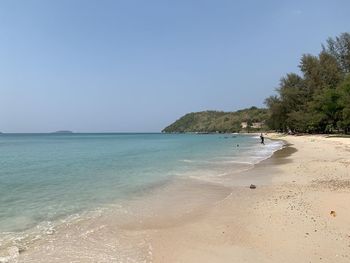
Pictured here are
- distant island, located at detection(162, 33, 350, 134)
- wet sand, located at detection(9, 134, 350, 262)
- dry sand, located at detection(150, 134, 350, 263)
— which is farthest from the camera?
distant island, located at detection(162, 33, 350, 134)

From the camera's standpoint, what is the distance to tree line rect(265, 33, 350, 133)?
69.8 metres

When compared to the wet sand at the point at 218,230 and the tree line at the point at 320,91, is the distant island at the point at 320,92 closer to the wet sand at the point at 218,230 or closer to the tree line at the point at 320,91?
the tree line at the point at 320,91

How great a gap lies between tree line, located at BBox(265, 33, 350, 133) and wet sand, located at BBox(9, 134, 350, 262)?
178ft

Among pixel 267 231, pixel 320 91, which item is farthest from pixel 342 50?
pixel 267 231

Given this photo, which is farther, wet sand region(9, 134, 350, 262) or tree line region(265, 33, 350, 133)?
tree line region(265, 33, 350, 133)

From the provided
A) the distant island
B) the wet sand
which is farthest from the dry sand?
the distant island

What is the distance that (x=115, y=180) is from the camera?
66.1 ft

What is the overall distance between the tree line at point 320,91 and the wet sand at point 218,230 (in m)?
54.1

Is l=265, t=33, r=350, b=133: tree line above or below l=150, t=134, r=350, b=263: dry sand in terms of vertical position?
above

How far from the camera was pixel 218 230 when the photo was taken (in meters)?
9.40

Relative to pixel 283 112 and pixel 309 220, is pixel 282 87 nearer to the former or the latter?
pixel 283 112

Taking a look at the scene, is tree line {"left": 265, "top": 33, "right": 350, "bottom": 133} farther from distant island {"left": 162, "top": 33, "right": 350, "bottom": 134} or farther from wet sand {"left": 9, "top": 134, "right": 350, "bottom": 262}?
Answer: wet sand {"left": 9, "top": 134, "right": 350, "bottom": 262}

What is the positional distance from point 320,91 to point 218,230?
77384mm

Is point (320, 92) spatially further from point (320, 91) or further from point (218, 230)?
point (218, 230)
